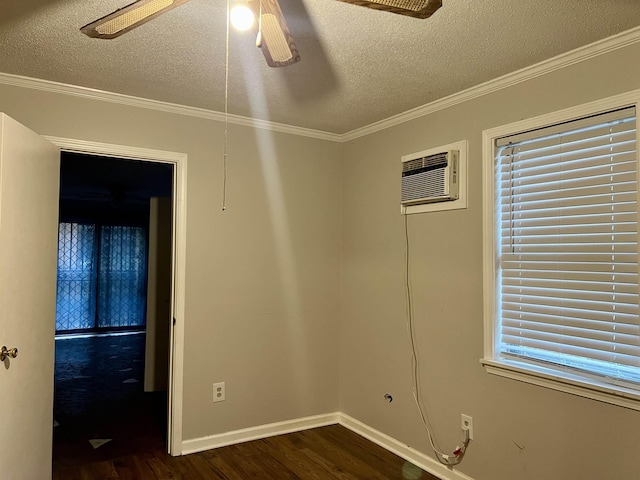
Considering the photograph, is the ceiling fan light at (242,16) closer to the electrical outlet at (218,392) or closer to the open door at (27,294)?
the open door at (27,294)

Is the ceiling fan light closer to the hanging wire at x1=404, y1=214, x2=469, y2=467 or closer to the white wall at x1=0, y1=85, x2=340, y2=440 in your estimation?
the white wall at x1=0, y1=85, x2=340, y2=440

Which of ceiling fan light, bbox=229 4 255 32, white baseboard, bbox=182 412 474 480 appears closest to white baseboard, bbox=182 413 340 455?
white baseboard, bbox=182 412 474 480

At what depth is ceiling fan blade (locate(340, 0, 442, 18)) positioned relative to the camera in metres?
1.29

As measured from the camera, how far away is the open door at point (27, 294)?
2127 millimetres

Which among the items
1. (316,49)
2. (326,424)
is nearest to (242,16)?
(316,49)

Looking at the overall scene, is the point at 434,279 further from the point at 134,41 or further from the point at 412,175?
the point at 134,41

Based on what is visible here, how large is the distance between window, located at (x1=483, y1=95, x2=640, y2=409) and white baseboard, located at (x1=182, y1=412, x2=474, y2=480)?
0.81 m

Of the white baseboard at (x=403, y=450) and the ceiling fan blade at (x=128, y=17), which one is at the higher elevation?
the ceiling fan blade at (x=128, y=17)

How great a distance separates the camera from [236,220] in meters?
3.43

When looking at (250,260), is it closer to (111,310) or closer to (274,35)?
(274,35)

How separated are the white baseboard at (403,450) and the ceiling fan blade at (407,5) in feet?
8.26

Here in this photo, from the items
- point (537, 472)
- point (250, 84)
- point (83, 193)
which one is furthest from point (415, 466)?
point (83, 193)

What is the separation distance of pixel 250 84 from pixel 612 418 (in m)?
2.48

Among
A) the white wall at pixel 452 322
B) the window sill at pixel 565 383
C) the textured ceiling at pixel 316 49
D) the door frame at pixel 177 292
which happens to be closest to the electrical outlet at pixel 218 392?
the door frame at pixel 177 292
